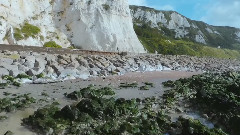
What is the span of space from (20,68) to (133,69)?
14580 mm

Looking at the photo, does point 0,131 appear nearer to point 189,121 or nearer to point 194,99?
point 189,121

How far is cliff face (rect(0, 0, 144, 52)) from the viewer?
38.9 metres

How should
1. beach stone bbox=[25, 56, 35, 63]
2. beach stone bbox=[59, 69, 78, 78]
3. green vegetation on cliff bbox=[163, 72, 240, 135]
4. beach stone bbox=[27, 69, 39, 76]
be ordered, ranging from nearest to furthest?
green vegetation on cliff bbox=[163, 72, 240, 135]
beach stone bbox=[27, 69, 39, 76]
beach stone bbox=[59, 69, 78, 78]
beach stone bbox=[25, 56, 35, 63]

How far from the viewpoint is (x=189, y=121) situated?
Answer: 1070cm

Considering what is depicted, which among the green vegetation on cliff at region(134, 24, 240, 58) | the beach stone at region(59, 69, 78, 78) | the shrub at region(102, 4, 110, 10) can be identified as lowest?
the beach stone at region(59, 69, 78, 78)

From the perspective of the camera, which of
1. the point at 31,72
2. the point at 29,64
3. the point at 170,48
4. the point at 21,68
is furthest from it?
the point at 170,48

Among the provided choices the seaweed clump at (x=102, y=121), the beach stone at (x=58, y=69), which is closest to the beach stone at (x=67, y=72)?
the beach stone at (x=58, y=69)

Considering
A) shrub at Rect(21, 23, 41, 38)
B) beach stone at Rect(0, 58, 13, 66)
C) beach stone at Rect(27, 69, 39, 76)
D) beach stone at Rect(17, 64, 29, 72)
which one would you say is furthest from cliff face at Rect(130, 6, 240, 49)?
beach stone at Rect(27, 69, 39, 76)

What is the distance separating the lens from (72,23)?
164ft

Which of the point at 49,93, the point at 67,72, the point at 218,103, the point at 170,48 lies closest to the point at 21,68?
the point at 67,72

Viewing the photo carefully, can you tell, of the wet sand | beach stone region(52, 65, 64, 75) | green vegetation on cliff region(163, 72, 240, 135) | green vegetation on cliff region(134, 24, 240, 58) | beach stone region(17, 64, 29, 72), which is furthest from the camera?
green vegetation on cliff region(134, 24, 240, 58)

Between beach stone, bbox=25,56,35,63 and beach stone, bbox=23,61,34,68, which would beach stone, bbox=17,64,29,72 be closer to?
beach stone, bbox=23,61,34,68

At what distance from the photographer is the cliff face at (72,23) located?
3888 cm

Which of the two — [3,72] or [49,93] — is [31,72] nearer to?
[3,72]
